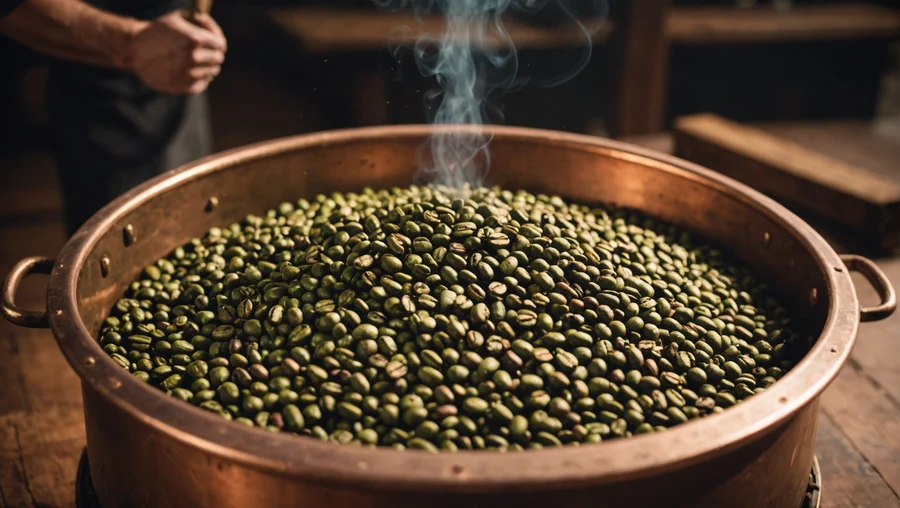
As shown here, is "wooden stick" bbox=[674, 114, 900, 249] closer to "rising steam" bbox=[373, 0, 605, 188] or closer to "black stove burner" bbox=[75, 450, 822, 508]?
"rising steam" bbox=[373, 0, 605, 188]

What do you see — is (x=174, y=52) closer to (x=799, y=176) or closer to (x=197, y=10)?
(x=197, y=10)

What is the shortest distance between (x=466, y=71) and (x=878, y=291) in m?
1.29

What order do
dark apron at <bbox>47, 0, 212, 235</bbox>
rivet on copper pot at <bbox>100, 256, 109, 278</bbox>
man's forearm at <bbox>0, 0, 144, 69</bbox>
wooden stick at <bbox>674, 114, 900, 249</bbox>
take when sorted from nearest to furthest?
rivet on copper pot at <bbox>100, 256, 109, 278</bbox>
man's forearm at <bbox>0, 0, 144, 69</bbox>
dark apron at <bbox>47, 0, 212, 235</bbox>
wooden stick at <bbox>674, 114, 900, 249</bbox>

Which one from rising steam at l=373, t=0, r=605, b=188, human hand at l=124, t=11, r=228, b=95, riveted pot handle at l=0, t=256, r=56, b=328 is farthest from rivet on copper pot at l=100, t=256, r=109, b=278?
rising steam at l=373, t=0, r=605, b=188

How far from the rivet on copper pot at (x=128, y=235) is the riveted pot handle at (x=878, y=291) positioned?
140 cm

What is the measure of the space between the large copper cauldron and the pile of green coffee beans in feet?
0.38

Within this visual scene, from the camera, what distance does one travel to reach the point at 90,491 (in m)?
1.33

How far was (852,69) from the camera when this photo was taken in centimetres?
463

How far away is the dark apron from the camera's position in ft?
7.26

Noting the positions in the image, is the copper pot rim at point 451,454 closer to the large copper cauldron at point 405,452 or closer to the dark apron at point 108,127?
the large copper cauldron at point 405,452

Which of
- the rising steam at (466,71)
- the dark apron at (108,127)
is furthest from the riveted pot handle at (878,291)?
the dark apron at (108,127)

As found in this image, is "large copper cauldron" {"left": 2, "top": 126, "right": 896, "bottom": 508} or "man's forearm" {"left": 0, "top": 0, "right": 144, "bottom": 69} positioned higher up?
"man's forearm" {"left": 0, "top": 0, "right": 144, "bottom": 69}

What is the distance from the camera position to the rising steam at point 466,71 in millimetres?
1992

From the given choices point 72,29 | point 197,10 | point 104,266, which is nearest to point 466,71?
point 197,10
